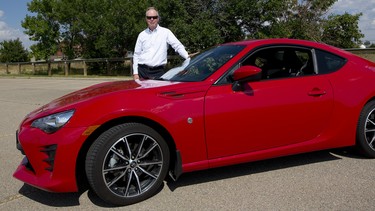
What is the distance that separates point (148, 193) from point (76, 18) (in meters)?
32.6

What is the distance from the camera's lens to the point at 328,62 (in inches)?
162

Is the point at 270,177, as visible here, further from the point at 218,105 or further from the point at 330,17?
the point at 330,17

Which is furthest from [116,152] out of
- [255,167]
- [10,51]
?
[10,51]

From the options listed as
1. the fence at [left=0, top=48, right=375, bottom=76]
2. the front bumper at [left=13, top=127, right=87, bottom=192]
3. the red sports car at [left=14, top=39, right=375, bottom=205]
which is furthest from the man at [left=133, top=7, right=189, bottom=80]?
the fence at [left=0, top=48, right=375, bottom=76]

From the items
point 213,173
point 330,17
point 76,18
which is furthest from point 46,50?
point 213,173

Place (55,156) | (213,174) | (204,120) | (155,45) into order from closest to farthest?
(55,156) < (204,120) < (213,174) < (155,45)

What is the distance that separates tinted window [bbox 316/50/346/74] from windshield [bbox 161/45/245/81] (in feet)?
2.93

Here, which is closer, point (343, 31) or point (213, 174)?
point (213, 174)

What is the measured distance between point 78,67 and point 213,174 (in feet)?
86.2

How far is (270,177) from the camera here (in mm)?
3811

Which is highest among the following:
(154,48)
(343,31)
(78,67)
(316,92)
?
(343,31)

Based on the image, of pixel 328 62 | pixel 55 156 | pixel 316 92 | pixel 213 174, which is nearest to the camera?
pixel 55 156

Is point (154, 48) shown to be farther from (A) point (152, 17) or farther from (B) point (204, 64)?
(B) point (204, 64)

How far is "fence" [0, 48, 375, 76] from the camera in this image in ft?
79.6
